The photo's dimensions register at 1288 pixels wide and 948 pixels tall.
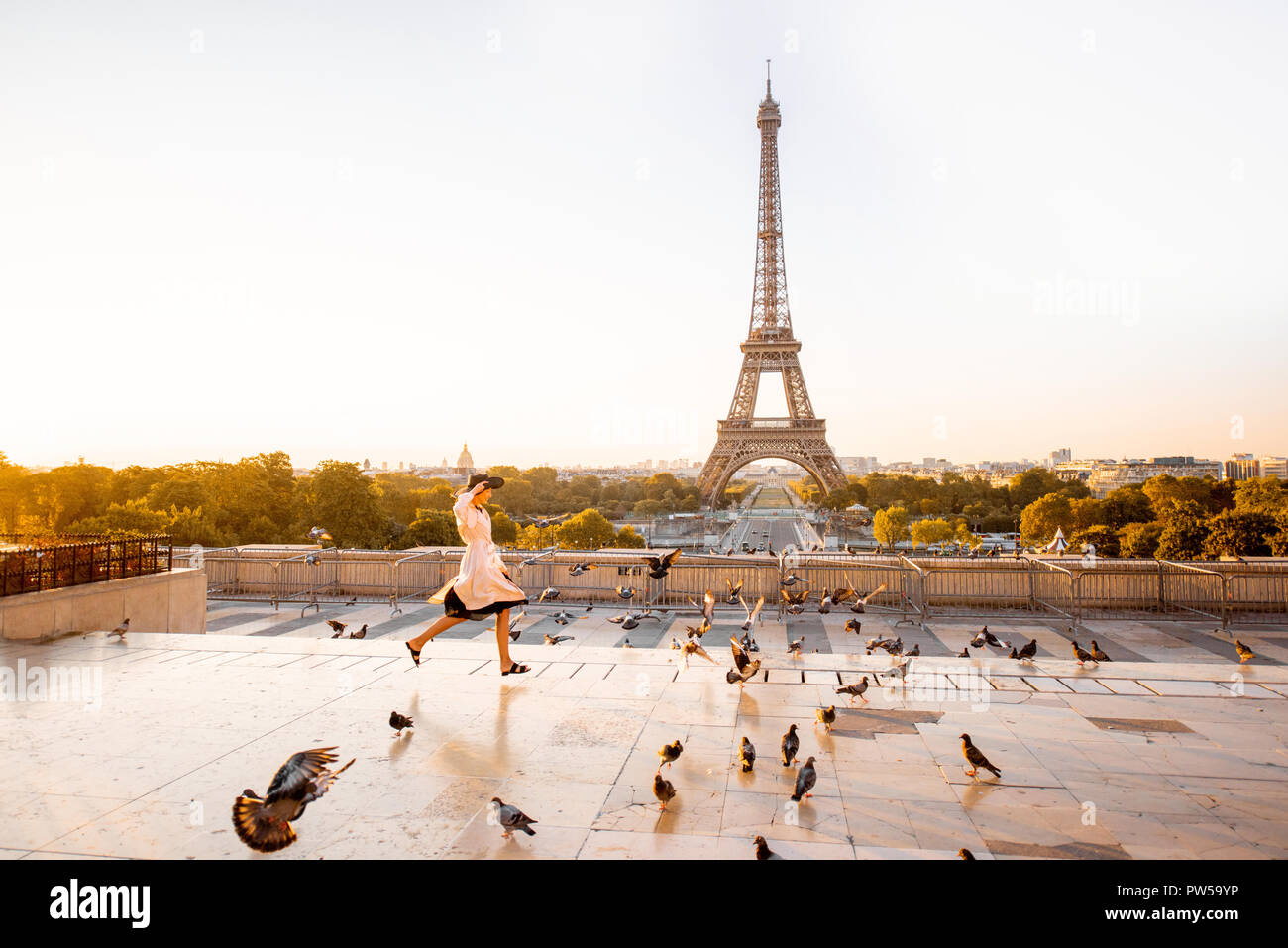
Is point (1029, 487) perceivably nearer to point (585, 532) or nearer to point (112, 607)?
point (585, 532)

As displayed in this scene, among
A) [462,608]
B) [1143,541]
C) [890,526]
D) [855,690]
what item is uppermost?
[462,608]

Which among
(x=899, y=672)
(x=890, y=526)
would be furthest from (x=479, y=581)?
(x=890, y=526)

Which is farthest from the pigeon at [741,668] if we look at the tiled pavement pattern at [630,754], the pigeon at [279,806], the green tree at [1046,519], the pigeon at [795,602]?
the green tree at [1046,519]

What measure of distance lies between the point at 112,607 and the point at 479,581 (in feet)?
23.3

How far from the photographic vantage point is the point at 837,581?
16000mm

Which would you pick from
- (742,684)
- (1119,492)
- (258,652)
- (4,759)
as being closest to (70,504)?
(258,652)

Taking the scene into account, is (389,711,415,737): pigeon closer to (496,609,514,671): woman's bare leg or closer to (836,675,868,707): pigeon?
(496,609,514,671): woman's bare leg

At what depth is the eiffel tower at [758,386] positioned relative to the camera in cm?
6562

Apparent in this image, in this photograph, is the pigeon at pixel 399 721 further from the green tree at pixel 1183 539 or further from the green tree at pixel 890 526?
the green tree at pixel 890 526

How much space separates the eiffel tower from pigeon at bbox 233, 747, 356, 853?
61967 mm

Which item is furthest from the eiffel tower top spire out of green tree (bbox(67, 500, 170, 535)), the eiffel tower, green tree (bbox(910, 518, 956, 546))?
green tree (bbox(67, 500, 170, 535))

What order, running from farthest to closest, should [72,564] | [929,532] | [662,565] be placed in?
[929,532] → [662,565] → [72,564]

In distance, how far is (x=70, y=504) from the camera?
135 ft
